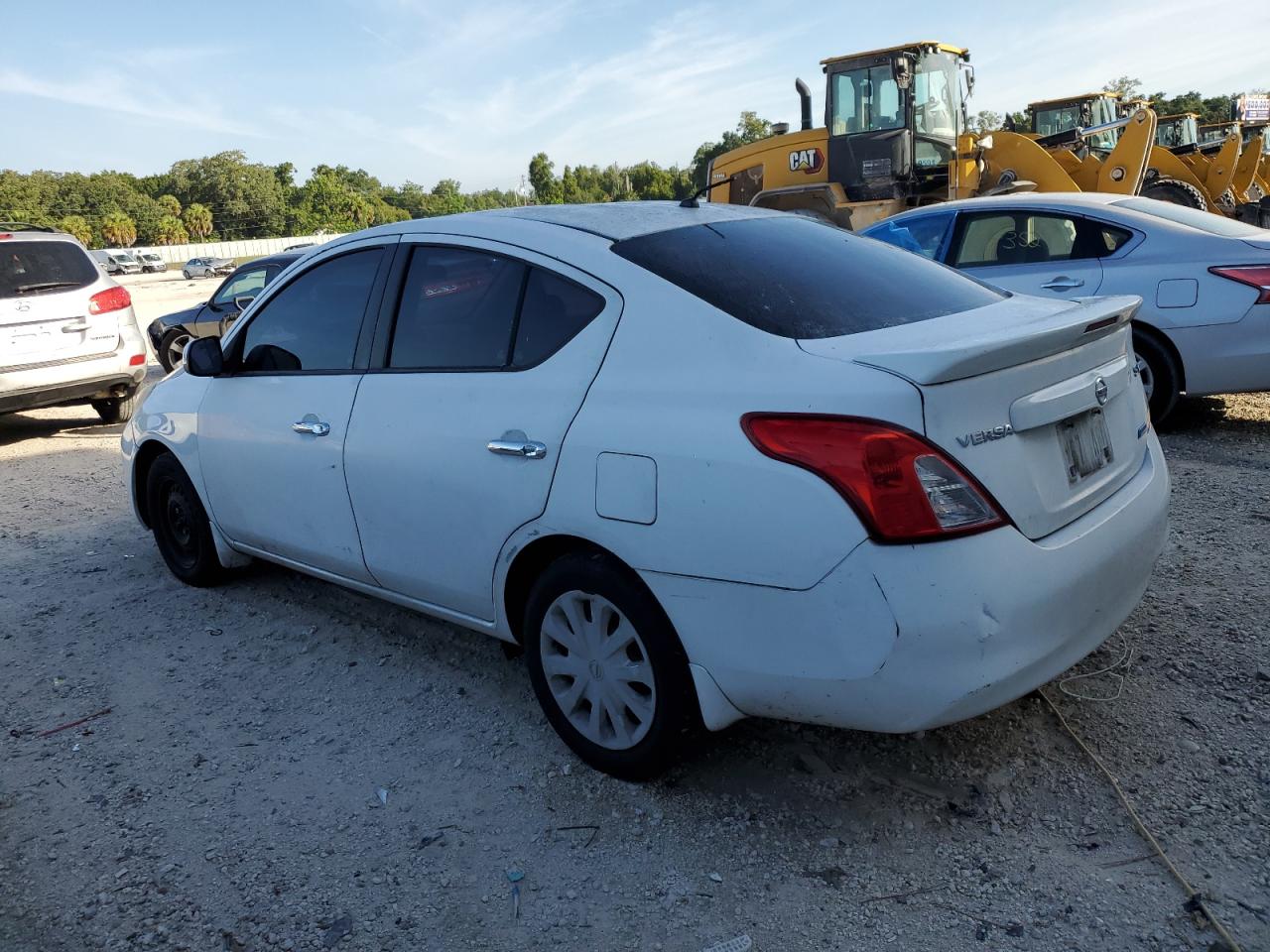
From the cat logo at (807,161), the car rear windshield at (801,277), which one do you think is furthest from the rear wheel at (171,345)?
the car rear windshield at (801,277)

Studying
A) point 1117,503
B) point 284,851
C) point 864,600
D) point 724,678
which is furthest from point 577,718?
point 1117,503

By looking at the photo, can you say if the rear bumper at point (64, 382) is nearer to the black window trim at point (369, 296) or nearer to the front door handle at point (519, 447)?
the black window trim at point (369, 296)

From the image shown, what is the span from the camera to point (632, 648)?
288cm

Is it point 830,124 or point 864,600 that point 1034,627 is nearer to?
point 864,600

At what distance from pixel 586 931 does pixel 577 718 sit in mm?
735

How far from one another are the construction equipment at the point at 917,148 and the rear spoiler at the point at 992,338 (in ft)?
36.5

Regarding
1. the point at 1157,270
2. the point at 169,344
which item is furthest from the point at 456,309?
the point at 169,344

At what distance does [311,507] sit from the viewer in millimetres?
3906

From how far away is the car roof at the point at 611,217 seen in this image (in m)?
3.27

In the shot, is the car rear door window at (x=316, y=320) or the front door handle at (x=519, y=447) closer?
the front door handle at (x=519, y=447)

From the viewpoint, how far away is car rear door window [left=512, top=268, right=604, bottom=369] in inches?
119

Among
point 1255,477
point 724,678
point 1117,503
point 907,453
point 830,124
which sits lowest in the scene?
point 1255,477

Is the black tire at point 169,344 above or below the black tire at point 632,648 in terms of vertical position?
above

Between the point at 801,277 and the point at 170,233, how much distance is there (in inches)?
3851
